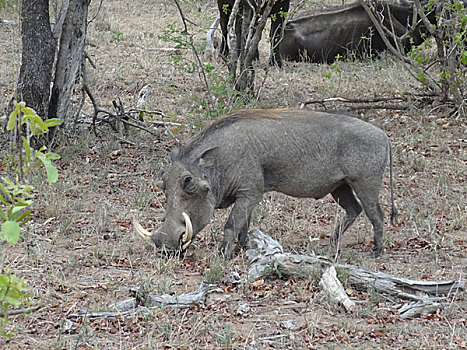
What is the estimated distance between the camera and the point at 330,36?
414 inches

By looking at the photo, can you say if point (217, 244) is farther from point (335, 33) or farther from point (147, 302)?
point (335, 33)

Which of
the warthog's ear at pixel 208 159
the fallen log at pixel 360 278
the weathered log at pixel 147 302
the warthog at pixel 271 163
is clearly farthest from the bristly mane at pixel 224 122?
the weathered log at pixel 147 302

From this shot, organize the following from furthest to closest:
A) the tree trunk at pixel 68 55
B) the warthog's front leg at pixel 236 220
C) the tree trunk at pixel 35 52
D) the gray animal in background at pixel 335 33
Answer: the gray animal in background at pixel 335 33
the tree trunk at pixel 68 55
the tree trunk at pixel 35 52
the warthog's front leg at pixel 236 220

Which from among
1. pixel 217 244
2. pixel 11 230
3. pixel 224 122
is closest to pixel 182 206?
pixel 217 244

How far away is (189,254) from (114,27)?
8.44 m

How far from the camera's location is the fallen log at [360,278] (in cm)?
369

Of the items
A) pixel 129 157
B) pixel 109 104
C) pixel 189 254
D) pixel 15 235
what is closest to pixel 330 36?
pixel 109 104

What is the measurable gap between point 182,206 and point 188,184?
15 cm

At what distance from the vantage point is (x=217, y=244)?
490 cm

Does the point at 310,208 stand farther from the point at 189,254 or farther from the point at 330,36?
the point at 330,36

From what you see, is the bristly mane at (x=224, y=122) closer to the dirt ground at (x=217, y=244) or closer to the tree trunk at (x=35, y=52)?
the dirt ground at (x=217, y=244)

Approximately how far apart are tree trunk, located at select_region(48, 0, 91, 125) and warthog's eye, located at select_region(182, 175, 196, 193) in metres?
2.63

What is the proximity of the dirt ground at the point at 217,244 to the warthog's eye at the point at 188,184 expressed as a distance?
0.46 m

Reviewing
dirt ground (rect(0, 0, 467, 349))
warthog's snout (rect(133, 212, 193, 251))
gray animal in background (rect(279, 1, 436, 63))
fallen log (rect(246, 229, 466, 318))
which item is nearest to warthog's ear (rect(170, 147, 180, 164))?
warthog's snout (rect(133, 212, 193, 251))
